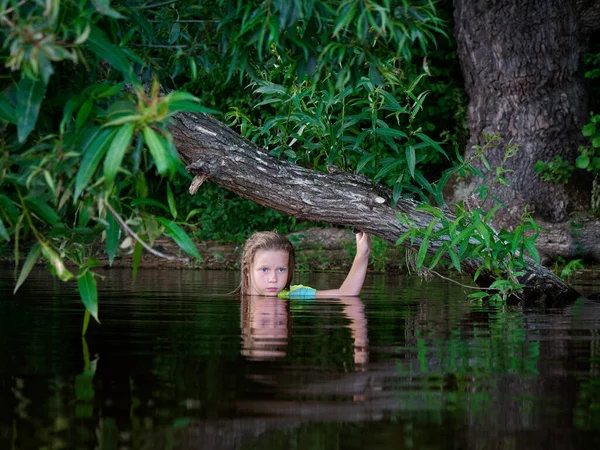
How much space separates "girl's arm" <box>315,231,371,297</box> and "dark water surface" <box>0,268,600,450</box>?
0.93m

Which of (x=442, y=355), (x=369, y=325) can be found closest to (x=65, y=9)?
(x=442, y=355)

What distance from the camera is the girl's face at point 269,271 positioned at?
7805mm

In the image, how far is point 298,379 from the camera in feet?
11.8

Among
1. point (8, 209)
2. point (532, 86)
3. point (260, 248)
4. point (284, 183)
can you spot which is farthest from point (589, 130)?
point (8, 209)

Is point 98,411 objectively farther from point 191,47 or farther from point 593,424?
point 191,47

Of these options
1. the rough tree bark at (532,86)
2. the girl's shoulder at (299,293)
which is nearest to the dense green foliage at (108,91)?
the girl's shoulder at (299,293)

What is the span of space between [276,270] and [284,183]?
1.15 metres

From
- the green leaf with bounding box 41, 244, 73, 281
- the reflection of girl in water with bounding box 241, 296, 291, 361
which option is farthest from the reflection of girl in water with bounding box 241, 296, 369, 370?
the green leaf with bounding box 41, 244, 73, 281

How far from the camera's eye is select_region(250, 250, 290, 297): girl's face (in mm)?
7805

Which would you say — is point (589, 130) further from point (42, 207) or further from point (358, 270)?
point (42, 207)

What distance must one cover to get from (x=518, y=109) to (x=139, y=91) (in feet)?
30.1

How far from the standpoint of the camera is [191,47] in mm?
4844

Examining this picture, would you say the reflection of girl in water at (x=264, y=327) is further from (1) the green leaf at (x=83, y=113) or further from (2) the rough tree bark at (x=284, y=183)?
(1) the green leaf at (x=83, y=113)

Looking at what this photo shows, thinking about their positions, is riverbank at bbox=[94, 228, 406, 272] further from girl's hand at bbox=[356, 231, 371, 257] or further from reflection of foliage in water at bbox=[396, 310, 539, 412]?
reflection of foliage in water at bbox=[396, 310, 539, 412]
